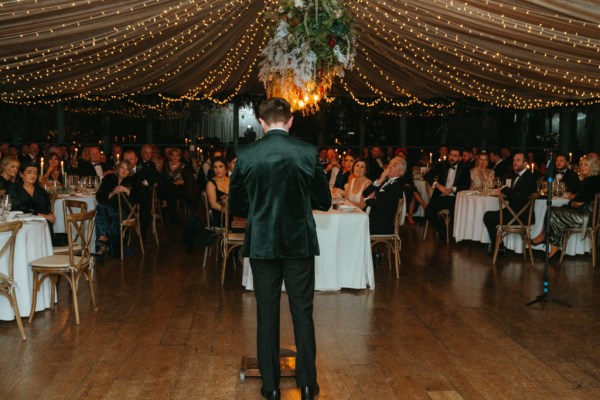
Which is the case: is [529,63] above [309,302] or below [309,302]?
above

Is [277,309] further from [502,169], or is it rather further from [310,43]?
[502,169]

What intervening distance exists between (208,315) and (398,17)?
341 cm

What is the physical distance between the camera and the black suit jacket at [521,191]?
7.80 meters

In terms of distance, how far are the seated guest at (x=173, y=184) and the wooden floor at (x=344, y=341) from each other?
4.28 m

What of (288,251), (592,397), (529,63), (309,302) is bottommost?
(592,397)

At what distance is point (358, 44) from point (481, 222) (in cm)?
299

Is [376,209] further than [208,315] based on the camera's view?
Yes

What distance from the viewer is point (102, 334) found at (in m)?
4.82

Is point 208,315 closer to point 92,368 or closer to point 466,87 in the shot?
point 92,368

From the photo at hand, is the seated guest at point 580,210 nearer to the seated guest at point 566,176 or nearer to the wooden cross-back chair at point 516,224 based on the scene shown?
the wooden cross-back chair at point 516,224

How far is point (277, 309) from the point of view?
3518mm

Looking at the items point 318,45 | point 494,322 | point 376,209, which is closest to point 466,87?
point 376,209

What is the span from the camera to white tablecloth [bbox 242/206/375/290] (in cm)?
613

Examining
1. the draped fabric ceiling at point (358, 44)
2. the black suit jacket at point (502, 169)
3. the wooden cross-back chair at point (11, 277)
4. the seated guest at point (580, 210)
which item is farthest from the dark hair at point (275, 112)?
the black suit jacket at point (502, 169)
